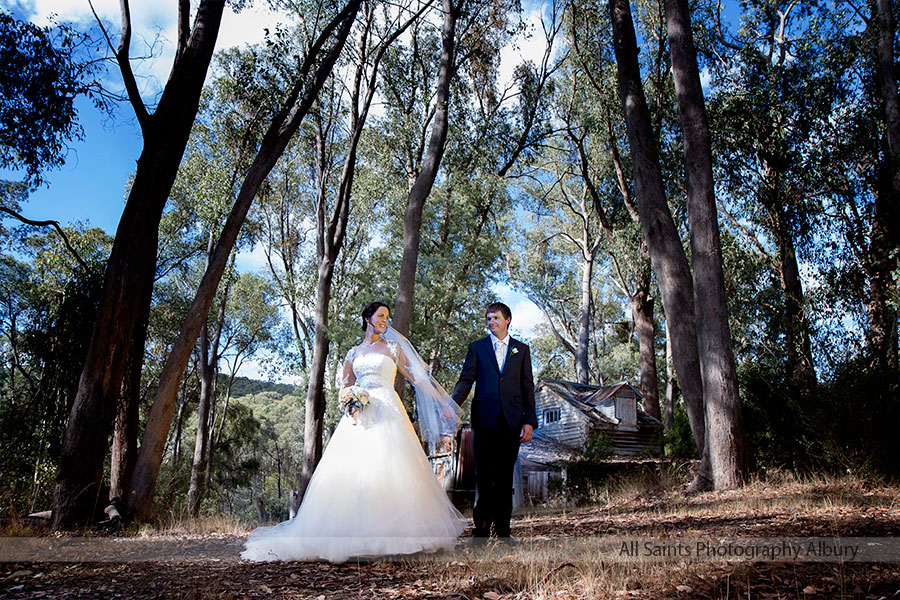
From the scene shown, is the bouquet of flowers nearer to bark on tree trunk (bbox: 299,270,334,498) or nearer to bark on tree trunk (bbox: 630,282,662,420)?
bark on tree trunk (bbox: 299,270,334,498)

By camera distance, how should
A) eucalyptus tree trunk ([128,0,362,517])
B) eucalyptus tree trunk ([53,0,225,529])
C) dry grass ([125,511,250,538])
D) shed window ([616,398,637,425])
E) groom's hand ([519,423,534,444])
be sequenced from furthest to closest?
shed window ([616,398,637,425]), eucalyptus tree trunk ([128,0,362,517]), dry grass ([125,511,250,538]), eucalyptus tree trunk ([53,0,225,529]), groom's hand ([519,423,534,444])

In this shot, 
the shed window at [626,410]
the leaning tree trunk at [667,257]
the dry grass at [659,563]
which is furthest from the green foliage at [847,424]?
the shed window at [626,410]

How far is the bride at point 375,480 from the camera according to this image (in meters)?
4.59

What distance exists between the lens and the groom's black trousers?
5.13m

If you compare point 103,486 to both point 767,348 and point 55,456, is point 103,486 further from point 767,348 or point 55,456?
point 767,348

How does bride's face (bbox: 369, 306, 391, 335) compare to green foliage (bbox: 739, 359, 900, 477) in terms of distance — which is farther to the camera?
green foliage (bbox: 739, 359, 900, 477)

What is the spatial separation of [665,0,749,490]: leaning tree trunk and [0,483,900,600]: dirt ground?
1579 mm

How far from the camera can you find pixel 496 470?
202 inches

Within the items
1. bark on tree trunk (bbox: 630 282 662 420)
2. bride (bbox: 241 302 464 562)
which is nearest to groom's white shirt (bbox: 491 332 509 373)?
bride (bbox: 241 302 464 562)

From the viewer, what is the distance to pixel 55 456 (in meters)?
8.82

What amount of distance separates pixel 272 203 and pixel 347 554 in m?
23.7

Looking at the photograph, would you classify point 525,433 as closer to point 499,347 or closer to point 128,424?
point 499,347

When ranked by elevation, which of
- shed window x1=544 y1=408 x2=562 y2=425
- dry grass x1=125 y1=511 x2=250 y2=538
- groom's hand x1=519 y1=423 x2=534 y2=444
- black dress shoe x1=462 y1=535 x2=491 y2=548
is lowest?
dry grass x1=125 y1=511 x2=250 y2=538

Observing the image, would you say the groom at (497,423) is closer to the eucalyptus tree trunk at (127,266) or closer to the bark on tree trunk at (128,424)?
the eucalyptus tree trunk at (127,266)
